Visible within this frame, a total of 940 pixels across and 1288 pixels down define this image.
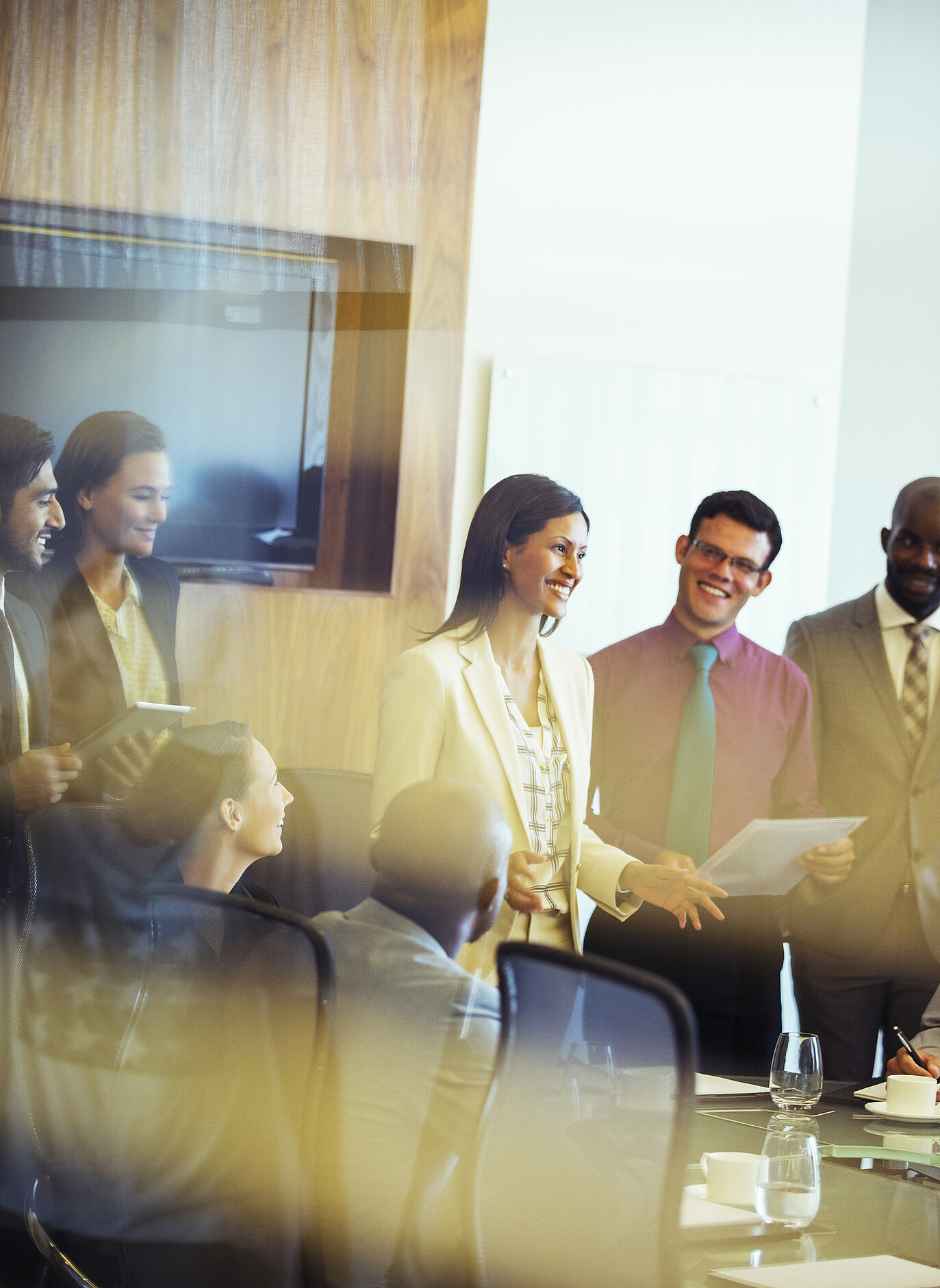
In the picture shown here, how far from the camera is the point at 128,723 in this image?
613 mm

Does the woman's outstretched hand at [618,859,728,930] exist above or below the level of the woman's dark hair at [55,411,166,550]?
below

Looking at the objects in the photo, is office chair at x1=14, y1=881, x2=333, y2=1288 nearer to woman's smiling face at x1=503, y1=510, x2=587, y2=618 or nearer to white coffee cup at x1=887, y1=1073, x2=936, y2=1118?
woman's smiling face at x1=503, y1=510, x2=587, y2=618

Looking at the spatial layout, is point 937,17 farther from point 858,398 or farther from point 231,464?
point 231,464

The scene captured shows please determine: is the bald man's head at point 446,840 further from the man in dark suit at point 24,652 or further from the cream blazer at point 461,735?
the man in dark suit at point 24,652

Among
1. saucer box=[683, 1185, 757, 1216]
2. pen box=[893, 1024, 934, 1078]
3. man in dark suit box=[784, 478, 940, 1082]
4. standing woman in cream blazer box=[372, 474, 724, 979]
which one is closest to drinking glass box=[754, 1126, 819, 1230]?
saucer box=[683, 1185, 757, 1216]

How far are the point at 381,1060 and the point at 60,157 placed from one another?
1.53ft

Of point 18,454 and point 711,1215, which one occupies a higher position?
point 18,454

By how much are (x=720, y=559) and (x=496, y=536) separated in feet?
0.76

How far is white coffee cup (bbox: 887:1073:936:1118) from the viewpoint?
105 cm

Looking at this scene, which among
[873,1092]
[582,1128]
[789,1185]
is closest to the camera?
[582,1128]

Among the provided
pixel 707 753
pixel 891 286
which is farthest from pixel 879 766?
pixel 891 286

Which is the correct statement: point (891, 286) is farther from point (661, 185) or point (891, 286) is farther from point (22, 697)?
point (22, 697)

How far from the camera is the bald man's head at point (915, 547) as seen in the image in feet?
3.28

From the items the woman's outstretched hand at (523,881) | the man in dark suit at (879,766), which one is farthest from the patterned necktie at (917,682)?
the woman's outstretched hand at (523,881)
